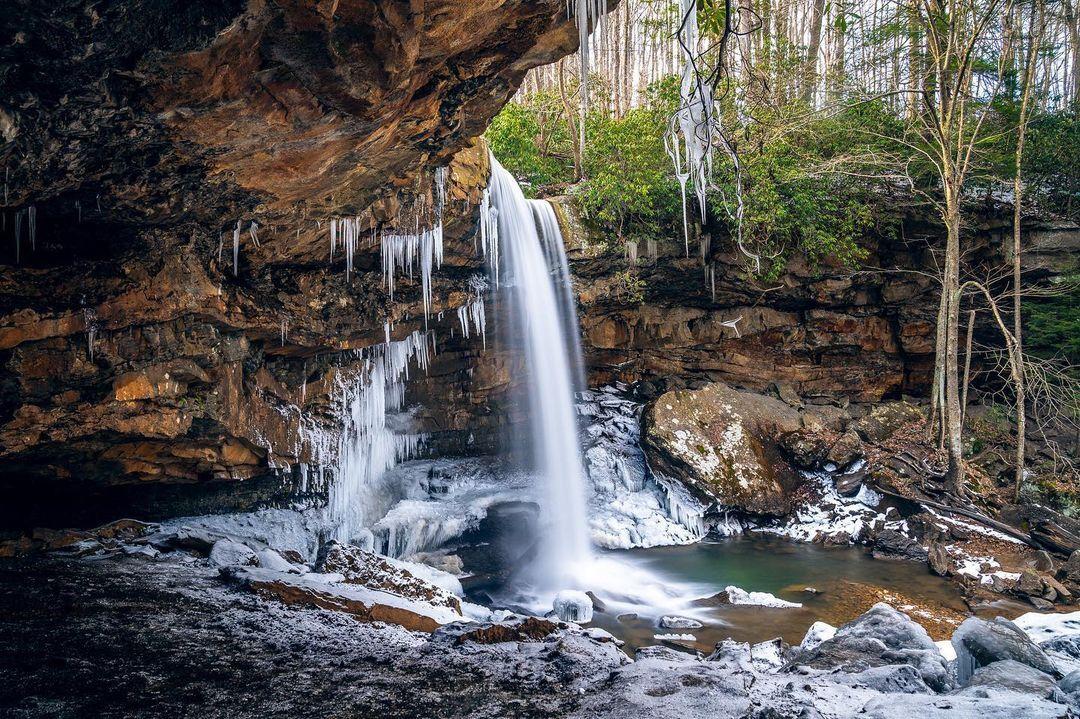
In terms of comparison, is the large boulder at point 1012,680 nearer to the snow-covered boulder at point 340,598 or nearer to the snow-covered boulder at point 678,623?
the snow-covered boulder at point 678,623

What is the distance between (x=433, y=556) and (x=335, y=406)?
3041mm

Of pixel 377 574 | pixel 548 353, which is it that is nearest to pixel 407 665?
pixel 377 574

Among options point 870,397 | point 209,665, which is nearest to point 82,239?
point 209,665

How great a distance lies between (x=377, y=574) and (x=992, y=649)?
5.51m

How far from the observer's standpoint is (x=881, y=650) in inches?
200

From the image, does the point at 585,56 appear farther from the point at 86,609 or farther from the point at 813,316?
the point at 813,316

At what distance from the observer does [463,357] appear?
12602 mm

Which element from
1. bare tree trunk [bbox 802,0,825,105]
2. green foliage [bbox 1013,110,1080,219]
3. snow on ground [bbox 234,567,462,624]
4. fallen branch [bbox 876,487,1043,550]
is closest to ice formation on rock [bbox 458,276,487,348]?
snow on ground [bbox 234,567,462,624]

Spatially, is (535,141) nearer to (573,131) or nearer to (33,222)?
(573,131)

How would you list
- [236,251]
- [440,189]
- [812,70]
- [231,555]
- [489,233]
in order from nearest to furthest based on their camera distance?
[231,555], [236,251], [440,189], [489,233], [812,70]

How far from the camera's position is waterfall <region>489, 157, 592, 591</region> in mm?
10711

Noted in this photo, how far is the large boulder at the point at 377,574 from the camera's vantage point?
6.38 meters

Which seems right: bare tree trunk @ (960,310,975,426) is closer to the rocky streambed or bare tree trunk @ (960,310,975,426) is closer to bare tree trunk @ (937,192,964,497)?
bare tree trunk @ (937,192,964,497)

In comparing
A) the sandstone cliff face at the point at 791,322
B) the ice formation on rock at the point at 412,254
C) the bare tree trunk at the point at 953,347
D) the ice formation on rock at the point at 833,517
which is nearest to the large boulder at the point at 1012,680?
the ice formation on rock at the point at 833,517
